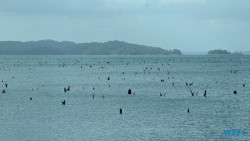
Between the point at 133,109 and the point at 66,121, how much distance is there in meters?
13.4

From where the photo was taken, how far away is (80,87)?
11225cm

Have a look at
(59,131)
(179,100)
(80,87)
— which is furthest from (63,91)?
(59,131)

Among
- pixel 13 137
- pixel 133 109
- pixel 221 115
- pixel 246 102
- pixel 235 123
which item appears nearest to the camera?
pixel 13 137

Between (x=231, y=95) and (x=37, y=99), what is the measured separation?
35.1m

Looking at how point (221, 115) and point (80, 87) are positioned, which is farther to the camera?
point (80, 87)

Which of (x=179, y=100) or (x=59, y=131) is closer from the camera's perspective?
(x=59, y=131)

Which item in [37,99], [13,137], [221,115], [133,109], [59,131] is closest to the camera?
[13,137]

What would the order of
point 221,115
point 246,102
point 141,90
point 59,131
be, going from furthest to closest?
point 141,90 → point 246,102 → point 221,115 → point 59,131

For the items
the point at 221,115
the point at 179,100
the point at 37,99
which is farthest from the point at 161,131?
the point at 37,99

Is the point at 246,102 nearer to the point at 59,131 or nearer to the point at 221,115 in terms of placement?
the point at 221,115

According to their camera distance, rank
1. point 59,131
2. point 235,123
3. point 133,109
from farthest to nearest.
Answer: point 133,109 < point 235,123 < point 59,131

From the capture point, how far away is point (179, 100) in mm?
83375

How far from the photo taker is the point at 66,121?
202 ft

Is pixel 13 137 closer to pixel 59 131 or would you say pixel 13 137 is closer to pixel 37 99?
pixel 59 131
